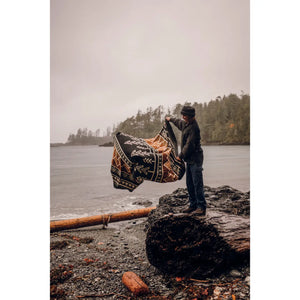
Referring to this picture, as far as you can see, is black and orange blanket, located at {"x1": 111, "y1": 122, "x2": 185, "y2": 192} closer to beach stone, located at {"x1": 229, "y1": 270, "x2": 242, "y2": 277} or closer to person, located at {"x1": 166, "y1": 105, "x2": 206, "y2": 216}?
person, located at {"x1": 166, "y1": 105, "x2": 206, "y2": 216}

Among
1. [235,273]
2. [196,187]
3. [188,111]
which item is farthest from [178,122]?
[235,273]

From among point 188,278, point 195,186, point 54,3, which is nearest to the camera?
point 188,278

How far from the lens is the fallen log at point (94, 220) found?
2789mm

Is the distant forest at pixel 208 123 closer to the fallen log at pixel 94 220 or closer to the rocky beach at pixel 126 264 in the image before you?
the rocky beach at pixel 126 264

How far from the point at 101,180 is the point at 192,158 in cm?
87

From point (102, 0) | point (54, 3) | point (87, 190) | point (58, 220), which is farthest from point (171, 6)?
point (58, 220)

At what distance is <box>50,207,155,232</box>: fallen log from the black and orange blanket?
32 cm

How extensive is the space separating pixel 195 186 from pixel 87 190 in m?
1.03

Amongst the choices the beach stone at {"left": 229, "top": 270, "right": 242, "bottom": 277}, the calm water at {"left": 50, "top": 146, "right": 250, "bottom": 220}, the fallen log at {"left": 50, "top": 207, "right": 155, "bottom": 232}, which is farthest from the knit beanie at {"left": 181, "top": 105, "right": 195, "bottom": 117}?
the beach stone at {"left": 229, "top": 270, "right": 242, "bottom": 277}

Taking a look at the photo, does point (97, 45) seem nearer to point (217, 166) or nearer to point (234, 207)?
point (217, 166)

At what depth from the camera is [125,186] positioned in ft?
8.71

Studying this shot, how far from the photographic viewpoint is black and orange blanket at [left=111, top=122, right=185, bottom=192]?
2.56m

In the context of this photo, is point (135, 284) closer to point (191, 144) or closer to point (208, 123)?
point (191, 144)

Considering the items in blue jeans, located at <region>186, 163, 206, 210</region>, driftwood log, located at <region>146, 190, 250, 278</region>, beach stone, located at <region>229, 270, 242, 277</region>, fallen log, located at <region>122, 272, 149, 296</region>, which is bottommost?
fallen log, located at <region>122, 272, 149, 296</region>
